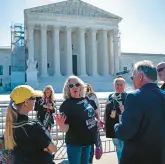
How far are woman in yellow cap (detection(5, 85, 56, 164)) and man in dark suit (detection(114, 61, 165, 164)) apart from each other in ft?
2.67

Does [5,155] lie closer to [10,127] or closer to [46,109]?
[10,127]

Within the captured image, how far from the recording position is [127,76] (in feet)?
129

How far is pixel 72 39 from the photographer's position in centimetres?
4641

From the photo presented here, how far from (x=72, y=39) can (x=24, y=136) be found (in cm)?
4459

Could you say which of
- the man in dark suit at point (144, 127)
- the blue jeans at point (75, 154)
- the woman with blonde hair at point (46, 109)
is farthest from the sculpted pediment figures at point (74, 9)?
the man in dark suit at point (144, 127)

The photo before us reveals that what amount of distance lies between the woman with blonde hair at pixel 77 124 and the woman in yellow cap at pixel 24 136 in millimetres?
976

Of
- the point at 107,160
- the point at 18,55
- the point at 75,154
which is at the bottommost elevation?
the point at 107,160

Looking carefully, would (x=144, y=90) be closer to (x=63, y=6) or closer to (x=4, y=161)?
(x=4, y=161)

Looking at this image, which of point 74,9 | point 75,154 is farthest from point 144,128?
point 74,9

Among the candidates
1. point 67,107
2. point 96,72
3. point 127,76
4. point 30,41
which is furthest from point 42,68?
point 67,107

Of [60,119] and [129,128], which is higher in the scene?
[129,128]

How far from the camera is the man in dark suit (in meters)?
2.61

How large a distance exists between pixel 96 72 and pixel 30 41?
12077 millimetres

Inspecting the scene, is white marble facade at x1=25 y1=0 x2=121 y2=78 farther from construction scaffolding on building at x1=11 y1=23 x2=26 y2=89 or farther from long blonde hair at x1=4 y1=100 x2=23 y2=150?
long blonde hair at x1=4 y1=100 x2=23 y2=150
